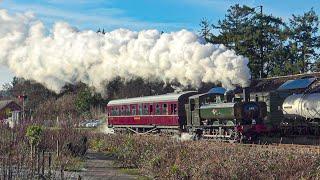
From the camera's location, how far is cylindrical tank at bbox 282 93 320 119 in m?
26.4

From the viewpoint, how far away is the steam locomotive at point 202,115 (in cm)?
2408

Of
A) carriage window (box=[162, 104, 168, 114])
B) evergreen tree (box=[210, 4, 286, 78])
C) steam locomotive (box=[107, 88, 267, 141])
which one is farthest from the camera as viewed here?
evergreen tree (box=[210, 4, 286, 78])

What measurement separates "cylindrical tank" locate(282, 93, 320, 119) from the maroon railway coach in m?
5.49

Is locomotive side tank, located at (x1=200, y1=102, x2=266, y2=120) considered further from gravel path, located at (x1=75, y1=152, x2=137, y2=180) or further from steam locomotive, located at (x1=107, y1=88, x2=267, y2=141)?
gravel path, located at (x1=75, y1=152, x2=137, y2=180)

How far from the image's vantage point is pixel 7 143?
13508 mm

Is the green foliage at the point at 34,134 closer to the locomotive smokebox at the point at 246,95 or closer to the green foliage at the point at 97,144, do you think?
the green foliage at the point at 97,144

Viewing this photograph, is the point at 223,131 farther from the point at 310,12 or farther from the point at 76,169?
the point at 310,12

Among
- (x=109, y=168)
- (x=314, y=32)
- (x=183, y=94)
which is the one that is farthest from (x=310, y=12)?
(x=109, y=168)

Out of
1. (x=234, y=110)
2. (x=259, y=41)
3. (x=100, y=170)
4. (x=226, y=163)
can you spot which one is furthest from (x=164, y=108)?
(x=259, y=41)

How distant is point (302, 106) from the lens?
27.3 metres

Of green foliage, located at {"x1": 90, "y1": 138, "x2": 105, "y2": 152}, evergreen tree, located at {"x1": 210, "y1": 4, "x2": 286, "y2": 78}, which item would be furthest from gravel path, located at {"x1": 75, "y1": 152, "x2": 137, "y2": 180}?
evergreen tree, located at {"x1": 210, "y1": 4, "x2": 286, "y2": 78}

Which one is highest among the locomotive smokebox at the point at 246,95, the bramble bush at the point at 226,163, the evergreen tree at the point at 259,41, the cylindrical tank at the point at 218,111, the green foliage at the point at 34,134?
the evergreen tree at the point at 259,41

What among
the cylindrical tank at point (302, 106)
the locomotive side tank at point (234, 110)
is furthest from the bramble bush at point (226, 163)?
the cylindrical tank at point (302, 106)

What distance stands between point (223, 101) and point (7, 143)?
13924 mm
